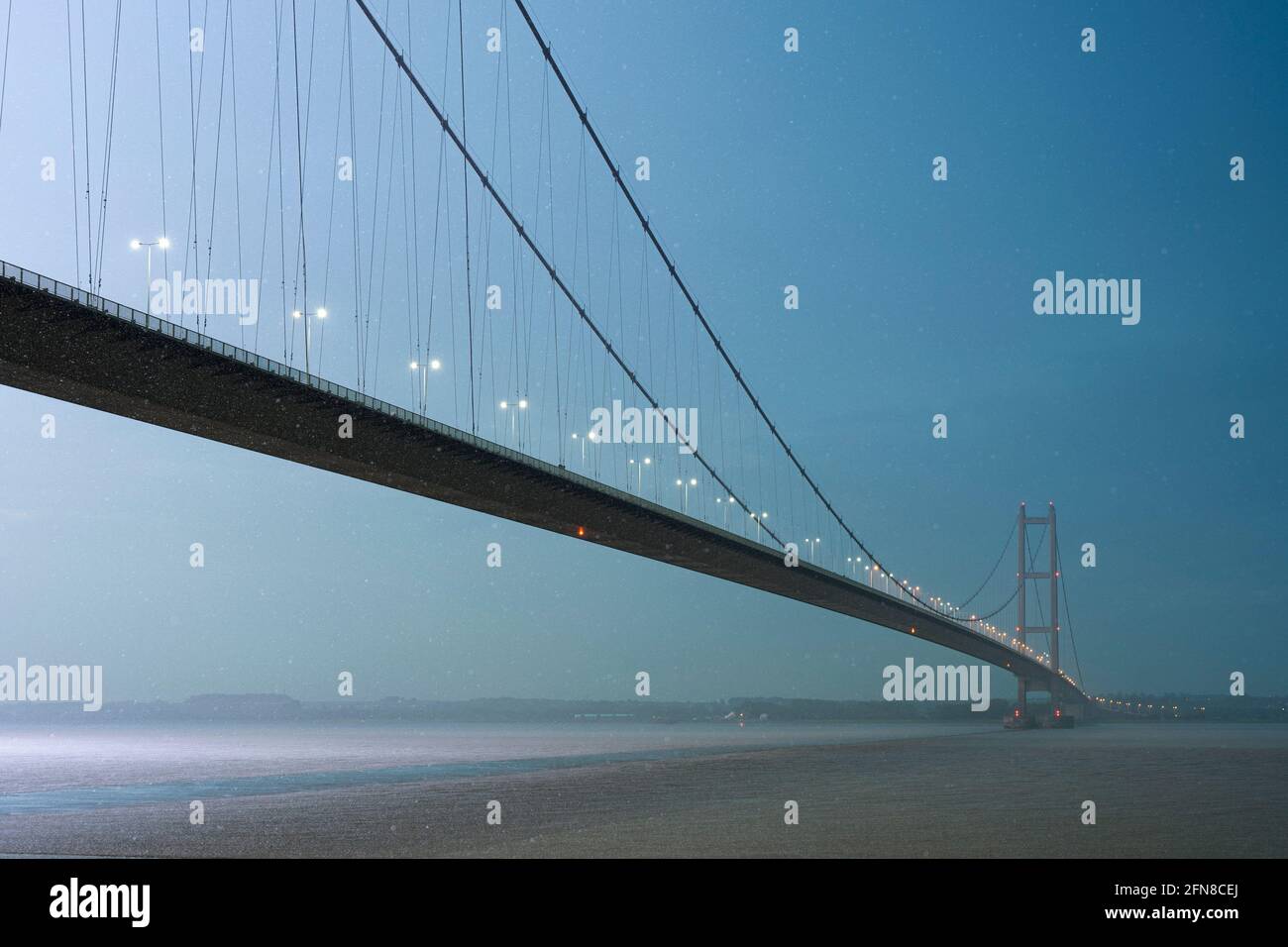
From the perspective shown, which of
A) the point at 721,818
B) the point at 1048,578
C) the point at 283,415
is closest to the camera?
the point at 721,818

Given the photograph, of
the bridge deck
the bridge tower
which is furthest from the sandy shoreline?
the bridge tower

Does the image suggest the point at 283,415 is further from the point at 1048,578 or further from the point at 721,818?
the point at 1048,578

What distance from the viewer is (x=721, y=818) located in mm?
25891

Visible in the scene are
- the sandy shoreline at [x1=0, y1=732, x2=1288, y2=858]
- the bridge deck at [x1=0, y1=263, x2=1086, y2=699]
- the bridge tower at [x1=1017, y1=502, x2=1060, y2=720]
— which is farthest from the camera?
the bridge tower at [x1=1017, y1=502, x2=1060, y2=720]

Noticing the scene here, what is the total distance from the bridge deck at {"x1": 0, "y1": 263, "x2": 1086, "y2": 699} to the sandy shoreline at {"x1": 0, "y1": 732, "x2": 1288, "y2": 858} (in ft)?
32.5

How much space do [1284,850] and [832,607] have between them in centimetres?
5803

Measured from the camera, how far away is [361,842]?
846 inches

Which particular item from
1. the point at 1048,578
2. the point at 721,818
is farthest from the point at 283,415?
the point at 1048,578

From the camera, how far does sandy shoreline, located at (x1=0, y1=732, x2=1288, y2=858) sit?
822 inches

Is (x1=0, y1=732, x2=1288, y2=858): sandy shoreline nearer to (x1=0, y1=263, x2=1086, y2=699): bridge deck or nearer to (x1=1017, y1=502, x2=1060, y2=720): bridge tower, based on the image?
(x1=0, y1=263, x2=1086, y2=699): bridge deck

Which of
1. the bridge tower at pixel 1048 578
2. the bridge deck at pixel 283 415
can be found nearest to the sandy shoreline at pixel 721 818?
the bridge deck at pixel 283 415

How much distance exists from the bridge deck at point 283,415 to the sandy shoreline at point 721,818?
9.92 m

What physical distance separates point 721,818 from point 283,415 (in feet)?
59.5
